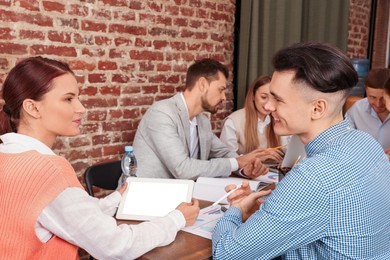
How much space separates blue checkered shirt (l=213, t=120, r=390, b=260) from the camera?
1.10 metres

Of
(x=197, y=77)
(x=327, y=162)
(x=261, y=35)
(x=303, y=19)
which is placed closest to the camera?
(x=327, y=162)

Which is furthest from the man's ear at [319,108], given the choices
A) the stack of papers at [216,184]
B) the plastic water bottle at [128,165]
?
the plastic water bottle at [128,165]

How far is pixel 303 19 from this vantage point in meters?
4.02

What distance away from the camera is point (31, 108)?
1.48m

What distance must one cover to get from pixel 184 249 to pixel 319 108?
603mm

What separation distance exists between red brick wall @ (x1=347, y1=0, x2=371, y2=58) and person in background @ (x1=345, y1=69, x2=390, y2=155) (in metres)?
1.58

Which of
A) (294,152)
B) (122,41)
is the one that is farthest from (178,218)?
(122,41)

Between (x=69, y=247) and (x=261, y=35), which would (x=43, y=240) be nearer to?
(x=69, y=247)

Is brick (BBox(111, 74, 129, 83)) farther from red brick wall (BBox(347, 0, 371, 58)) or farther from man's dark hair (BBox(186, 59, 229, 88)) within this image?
red brick wall (BBox(347, 0, 371, 58))

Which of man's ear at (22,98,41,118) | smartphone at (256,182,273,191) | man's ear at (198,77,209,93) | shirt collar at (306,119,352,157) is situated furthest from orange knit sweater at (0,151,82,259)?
man's ear at (198,77,209,93)

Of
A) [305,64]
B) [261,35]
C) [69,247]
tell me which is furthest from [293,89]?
[261,35]

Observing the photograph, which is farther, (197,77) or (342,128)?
(197,77)

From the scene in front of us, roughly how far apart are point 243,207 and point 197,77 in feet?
4.83

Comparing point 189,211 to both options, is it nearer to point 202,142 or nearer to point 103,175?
point 103,175
